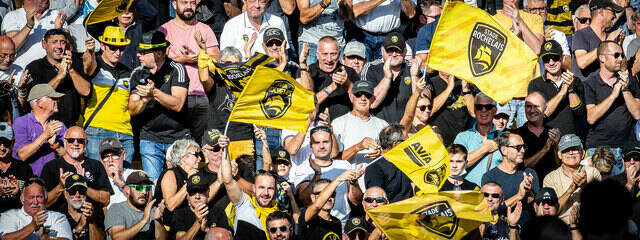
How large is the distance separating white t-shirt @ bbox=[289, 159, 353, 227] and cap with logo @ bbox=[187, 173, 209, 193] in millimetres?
1242

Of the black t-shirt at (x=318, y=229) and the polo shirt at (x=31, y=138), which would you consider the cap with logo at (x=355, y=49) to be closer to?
the black t-shirt at (x=318, y=229)

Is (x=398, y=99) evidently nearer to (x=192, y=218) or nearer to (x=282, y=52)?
(x=282, y=52)

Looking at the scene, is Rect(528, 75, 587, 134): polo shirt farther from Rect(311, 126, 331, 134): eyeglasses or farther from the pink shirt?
the pink shirt

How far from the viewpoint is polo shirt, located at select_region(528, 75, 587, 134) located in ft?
45.3

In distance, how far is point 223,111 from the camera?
13211mm

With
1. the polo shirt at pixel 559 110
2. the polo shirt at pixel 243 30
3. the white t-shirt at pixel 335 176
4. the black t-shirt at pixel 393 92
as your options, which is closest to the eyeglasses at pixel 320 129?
the white t-shirt at pixel 335 176

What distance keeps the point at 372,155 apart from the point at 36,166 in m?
3.86

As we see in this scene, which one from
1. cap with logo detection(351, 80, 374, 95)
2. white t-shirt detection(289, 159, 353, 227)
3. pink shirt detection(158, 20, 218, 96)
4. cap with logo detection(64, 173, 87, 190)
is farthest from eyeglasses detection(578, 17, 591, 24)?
cap with logo detection(64, 173, 87, 190)

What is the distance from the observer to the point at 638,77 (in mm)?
15406

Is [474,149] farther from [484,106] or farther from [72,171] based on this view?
[72,171]

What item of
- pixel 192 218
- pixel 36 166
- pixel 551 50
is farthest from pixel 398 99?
pixel 36 166

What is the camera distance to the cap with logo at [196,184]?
11.8 meters

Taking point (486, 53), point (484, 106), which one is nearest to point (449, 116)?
point (484, 106)

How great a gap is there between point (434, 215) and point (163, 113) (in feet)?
12.1
